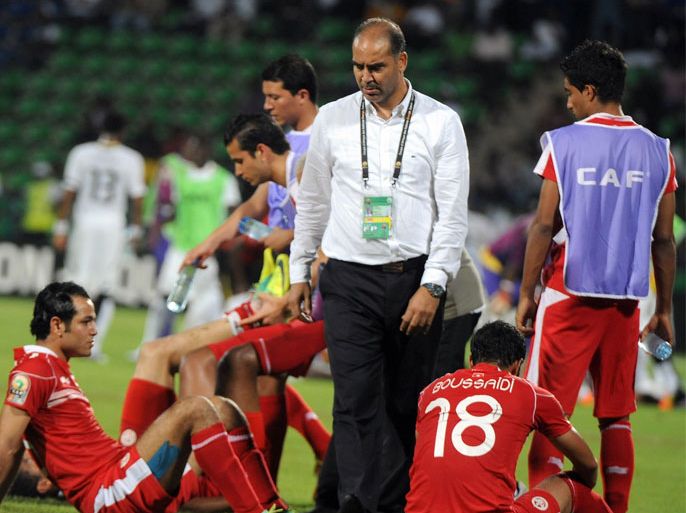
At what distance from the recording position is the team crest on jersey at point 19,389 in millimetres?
5207

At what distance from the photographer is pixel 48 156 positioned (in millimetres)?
21141

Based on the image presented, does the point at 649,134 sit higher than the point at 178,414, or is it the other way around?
the point at 649,134

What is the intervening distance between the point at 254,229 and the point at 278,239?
0.14 meters

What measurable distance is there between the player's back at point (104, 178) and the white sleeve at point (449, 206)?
7959 mm

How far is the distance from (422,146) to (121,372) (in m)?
6.78

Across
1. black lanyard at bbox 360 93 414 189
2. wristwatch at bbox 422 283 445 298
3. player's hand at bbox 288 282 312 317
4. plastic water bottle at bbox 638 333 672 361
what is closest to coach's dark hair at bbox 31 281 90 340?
player's hand at bbox 288 282 312 317

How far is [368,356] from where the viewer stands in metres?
5.51

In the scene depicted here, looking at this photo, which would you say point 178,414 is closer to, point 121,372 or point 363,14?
point 121,372

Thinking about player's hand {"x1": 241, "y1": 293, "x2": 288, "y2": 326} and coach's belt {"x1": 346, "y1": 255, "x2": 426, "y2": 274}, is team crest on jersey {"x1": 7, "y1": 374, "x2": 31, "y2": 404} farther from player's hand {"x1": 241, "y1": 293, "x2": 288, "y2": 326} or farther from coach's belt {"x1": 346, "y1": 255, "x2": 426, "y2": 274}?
player's hand {"x1": 241, "y1": 293, "x2": 288, "y2": 326}

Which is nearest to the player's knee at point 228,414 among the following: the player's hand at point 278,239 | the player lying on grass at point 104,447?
the player lying on grass at point 104,447

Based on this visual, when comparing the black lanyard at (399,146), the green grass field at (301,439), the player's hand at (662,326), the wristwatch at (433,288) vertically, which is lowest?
the green grass field at (301,439)

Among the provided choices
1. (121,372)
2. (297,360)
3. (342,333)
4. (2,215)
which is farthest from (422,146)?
(2,215)

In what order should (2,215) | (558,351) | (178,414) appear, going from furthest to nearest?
(2,215), (558,351), (178,414)

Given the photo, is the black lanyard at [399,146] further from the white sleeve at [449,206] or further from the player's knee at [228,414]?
the player's knee at [228,414]
